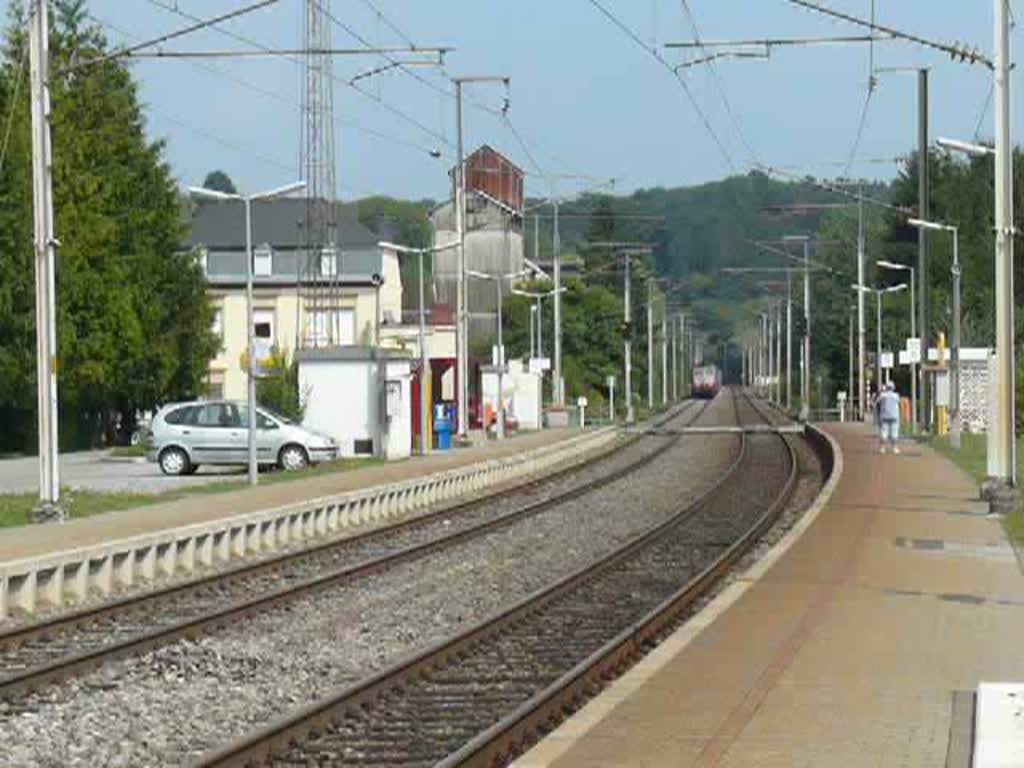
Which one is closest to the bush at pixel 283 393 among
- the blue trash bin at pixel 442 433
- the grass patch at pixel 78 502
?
the blue trash bin at pixel 442 433

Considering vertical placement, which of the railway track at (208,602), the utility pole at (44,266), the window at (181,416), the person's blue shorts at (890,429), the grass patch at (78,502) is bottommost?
the railway track at (208,602)

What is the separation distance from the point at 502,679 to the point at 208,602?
7.40 m

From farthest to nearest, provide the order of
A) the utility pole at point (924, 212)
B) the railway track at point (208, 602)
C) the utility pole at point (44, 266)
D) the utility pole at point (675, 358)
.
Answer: the utility pole at point (675, 358)
the utility pole at point (924, 212)
the utility pole at point (44, 266)
the railway track at point (208, 602)

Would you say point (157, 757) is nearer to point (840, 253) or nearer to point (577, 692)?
point (577, 692)

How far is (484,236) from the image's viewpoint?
13662cm

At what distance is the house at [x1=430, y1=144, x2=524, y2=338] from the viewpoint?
126 meters

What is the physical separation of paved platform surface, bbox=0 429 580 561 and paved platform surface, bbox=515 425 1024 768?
8.49m

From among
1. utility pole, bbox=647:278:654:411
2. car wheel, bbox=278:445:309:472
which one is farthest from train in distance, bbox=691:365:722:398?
car wheel, bbox=278:445:309:472

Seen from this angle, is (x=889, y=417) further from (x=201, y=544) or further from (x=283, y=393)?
(x=201, y=544)

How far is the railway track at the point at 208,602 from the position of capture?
17562mm

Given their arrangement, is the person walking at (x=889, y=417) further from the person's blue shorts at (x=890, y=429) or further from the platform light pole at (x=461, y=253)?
the platform light pole at (x=461, y=253)

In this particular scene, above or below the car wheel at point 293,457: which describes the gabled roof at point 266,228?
above

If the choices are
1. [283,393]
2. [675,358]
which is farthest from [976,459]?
[675,358]

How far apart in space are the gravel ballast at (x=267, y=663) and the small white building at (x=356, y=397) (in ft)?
69.5
